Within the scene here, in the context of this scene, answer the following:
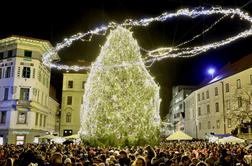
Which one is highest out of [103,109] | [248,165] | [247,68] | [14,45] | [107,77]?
[14,45]

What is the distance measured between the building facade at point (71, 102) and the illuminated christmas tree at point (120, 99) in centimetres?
3753

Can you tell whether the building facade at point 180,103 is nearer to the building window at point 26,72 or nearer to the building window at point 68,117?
the building window at point 68,117

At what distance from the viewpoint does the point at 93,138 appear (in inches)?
949

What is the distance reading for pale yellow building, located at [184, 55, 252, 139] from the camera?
42469 mm

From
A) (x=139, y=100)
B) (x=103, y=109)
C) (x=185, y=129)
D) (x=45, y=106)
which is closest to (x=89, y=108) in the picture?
(x=103, y=109)

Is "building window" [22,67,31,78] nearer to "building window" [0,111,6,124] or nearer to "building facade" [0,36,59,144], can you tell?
"building facade" [0,36,59,144]

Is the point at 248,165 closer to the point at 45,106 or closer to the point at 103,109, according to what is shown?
the point at 103,109

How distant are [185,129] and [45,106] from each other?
3897cm

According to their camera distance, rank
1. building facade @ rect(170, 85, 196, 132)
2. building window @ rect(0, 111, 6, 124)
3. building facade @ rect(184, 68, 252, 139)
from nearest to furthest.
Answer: building facade @ rect(184, 68, 252, 139) < building window @ rect(0, 111, 6, 124) < building facade @ rect(170, 85, 196, 132)

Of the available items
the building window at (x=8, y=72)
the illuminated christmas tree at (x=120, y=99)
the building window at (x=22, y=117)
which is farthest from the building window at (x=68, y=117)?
the illuminated christmas tree at (x=120, y=99)

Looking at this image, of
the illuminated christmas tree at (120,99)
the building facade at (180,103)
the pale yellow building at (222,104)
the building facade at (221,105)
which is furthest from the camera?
the building facade at (180,103)

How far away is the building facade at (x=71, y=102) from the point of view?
62.0 m

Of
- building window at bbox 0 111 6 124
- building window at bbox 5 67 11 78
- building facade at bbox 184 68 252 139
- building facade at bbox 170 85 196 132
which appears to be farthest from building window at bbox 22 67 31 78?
building facade at bbox 170 85 196 132

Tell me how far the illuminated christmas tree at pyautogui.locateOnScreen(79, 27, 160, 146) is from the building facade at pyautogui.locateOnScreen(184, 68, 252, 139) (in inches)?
720
